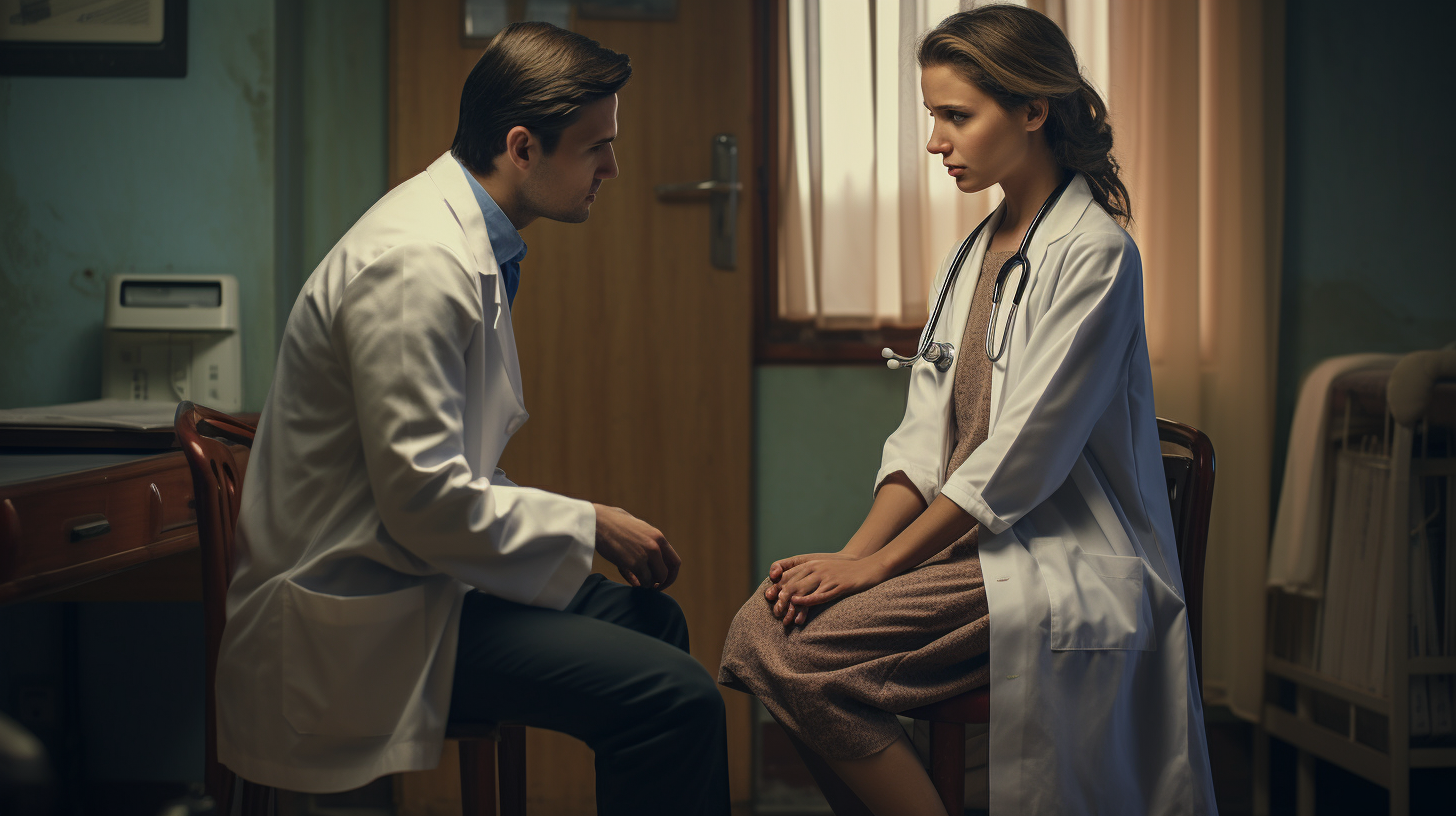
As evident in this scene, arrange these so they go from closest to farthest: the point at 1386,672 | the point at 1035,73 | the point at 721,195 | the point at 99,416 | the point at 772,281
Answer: the point at 1035,73, the point at 99,416, the point at 1386,672, the point at 721,195, the point at 772,281

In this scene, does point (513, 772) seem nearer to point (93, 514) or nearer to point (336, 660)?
point (336, 660)

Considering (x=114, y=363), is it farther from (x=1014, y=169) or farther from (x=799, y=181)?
(x=1014, y=169)

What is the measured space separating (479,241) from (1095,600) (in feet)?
3.01

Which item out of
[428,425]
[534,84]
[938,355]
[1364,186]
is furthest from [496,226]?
[1364,186]

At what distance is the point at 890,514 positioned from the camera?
4.72ft

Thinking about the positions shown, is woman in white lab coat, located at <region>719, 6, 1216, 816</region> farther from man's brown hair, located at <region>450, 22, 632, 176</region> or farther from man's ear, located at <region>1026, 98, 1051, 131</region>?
man's brown hair, located at <region>450, 22, 632, 176</region>

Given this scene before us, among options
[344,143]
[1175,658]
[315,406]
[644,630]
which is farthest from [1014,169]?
[344,143]

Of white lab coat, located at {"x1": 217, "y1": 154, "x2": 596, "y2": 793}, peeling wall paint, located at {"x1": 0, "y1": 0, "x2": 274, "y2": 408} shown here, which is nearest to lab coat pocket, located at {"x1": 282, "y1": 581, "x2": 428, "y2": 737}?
white lab coat, located at {"x1": 217, "y1": 154, "x2": 596, "y2": 793}

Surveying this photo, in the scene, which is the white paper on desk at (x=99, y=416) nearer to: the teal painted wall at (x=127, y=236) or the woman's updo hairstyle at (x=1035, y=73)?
the teal painted wall at (x=127, y=236)

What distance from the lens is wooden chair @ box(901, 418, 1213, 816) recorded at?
121 centimetres

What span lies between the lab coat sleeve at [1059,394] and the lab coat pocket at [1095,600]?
0.09 metres

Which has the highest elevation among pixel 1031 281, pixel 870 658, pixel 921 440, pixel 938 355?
pixel 1031 281

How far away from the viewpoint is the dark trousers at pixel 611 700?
1054mm

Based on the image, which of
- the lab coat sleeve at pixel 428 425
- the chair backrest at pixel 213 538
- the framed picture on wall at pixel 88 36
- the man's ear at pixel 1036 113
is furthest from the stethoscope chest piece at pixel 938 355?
the framed picture on wall at pixel 88 36
